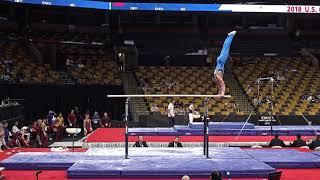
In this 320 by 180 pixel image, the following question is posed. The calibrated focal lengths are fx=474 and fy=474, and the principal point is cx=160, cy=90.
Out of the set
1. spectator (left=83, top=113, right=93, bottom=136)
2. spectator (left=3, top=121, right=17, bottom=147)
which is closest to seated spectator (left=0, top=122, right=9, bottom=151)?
spectator (left=3, top=121, right=17, bottom=147)

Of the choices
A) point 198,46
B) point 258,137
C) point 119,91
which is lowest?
point 258,137

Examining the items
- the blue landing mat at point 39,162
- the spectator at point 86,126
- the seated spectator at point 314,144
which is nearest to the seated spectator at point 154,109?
the spectator at point 86,126

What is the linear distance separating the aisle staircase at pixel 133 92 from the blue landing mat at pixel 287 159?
1112cm

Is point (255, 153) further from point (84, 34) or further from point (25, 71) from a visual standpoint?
point (84, 34)

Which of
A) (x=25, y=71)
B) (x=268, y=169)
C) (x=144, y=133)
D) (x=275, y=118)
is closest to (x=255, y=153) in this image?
(x=268, y=169)

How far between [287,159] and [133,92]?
582 inches

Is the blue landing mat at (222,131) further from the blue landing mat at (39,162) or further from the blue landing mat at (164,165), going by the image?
the blue landing mat at (39,162)

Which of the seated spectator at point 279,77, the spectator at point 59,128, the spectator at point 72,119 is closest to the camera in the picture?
the spectator at point 59,128

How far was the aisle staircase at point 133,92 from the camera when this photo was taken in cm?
2345

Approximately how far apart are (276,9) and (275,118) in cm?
718

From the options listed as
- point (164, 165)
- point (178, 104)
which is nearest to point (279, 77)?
point (178, 104)

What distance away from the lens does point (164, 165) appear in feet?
32.2

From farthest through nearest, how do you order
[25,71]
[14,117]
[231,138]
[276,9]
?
[276,9] < [25,71] < [14,117] < [231,138]

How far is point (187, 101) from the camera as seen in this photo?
25156mm
